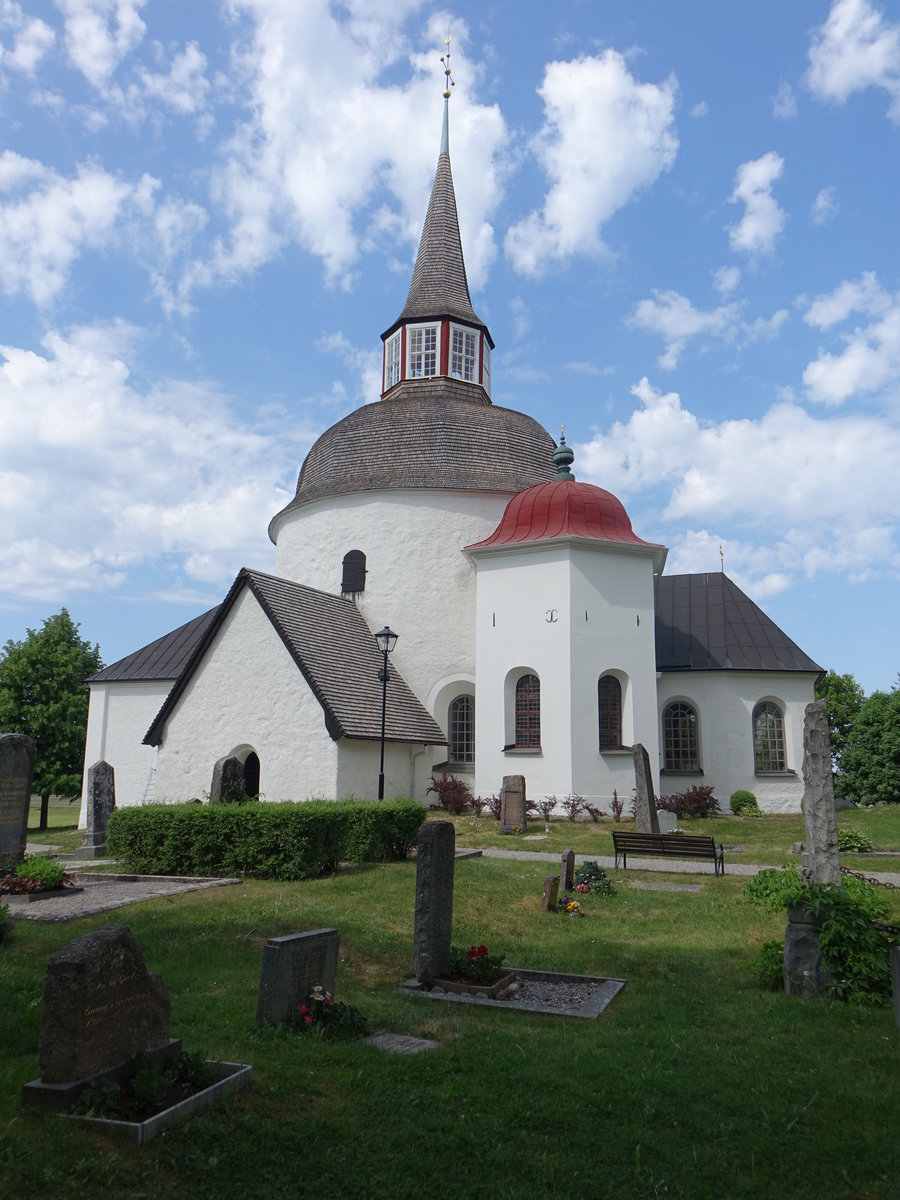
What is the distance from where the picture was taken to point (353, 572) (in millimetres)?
29062

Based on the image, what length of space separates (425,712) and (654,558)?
8203 millimetres

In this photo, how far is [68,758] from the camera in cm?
3591

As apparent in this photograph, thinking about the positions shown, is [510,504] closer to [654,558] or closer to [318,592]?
[654,558]

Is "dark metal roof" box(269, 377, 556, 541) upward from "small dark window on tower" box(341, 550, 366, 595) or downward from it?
upward

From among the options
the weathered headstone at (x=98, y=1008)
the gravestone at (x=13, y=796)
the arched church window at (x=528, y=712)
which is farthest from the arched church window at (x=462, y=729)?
the weathered headstone at (x=98, y=1008)

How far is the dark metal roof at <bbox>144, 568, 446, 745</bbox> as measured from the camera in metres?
21.2

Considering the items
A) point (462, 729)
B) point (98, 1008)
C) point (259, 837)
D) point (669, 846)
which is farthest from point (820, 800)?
point (462, 729)

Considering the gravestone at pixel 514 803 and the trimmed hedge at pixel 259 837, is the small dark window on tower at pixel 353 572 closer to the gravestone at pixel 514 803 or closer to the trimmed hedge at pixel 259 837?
the gravestone at pixel 514 803

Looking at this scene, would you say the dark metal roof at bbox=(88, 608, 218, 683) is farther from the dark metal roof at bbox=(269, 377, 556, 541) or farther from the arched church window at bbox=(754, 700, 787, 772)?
the arched church window at bbox=(754, 700, 787, 772)

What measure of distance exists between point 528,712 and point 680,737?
21.8 ft

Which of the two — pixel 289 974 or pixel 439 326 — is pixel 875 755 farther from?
pixel 289 974

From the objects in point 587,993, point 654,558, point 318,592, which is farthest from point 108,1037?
point 654,558

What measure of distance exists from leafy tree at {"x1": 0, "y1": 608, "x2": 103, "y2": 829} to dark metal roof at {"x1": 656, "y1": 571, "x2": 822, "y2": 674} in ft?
73.8

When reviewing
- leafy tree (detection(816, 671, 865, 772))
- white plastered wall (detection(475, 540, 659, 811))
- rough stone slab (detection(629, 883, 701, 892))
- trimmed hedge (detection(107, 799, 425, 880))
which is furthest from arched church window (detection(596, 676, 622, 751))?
leafy tree (detection(816, 671, 865, 772))
